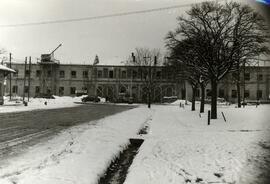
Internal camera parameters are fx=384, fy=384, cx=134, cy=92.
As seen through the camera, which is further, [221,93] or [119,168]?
[221,93]

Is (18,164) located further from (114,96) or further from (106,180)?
(114,96)

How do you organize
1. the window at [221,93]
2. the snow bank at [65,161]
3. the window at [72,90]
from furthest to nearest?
the window at [72,90] < the window at [221,93] < the snow bank at [65,161]

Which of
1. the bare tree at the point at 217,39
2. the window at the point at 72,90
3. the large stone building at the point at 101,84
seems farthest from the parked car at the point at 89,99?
the bare tree at the point at 217,39

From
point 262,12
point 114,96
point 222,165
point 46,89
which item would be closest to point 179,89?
point 114,96

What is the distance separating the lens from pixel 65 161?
7.59 metres

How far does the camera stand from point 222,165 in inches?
299

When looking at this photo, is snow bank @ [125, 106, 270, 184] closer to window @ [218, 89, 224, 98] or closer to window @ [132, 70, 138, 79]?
window @ [218, 89, 224, 98]

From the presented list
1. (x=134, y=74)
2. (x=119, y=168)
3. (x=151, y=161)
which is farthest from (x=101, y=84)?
(x=119, y=168)

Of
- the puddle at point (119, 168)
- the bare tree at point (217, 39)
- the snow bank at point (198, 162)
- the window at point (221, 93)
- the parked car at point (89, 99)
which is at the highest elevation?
the bare tree at point (217, 39)

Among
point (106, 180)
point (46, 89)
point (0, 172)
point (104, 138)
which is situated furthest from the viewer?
point (46, 89)

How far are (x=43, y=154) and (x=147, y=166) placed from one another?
2506 mm

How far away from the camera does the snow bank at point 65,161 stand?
6.24 meters

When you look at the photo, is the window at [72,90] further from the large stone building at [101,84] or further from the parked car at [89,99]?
the parked car at [89,99]

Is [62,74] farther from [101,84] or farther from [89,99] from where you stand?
[101,84]
